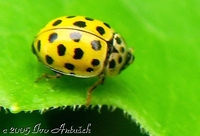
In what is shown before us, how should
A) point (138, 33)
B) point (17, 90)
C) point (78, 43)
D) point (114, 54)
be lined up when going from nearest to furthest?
point (17, 90)
point (78, 43)
point (114, 54)
point (138, 33)

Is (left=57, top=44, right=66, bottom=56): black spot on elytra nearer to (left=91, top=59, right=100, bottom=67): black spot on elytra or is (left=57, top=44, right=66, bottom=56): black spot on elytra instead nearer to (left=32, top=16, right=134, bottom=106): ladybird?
(left=32, top=16, right=134, bottom=106): ladybird

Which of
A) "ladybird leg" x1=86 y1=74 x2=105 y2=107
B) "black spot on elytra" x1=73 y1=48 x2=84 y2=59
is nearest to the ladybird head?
"ladybird leg" x1=86 y1=74 x2=105 y2=107

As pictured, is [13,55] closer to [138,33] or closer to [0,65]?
[0,65]

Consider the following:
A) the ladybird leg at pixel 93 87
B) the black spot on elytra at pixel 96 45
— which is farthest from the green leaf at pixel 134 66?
the black spot on elytra at pixel 96 45

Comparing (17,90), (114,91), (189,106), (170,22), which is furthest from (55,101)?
(170,22)

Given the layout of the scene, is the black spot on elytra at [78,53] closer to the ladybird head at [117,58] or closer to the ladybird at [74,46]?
the ladybird at [74,46]

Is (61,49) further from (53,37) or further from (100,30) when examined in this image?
(100,30)
